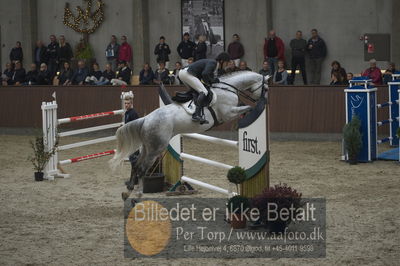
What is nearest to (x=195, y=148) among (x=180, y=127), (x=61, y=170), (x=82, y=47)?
(x=61, y=170)

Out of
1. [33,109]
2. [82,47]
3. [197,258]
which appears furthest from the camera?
[82,47]

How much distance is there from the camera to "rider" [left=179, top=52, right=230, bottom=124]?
10602 millimetres

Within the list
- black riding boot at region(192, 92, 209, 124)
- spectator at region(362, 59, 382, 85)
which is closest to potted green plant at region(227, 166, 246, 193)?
black riding boot at region(192, 92, 209, 124)

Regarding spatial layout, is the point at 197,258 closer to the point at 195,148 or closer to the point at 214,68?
the point at 214,68

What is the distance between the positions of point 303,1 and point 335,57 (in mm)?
2064

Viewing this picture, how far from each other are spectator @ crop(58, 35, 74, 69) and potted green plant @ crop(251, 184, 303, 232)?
58.7 ft

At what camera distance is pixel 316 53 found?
75.5 feet

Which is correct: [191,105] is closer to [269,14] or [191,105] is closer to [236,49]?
[236,49]

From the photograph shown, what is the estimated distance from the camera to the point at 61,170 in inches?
550

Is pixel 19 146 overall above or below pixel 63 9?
below

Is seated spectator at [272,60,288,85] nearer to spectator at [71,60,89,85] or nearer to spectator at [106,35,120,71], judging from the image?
spectator at [71,60,89,85]

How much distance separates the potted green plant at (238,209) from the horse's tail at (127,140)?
2.20 m

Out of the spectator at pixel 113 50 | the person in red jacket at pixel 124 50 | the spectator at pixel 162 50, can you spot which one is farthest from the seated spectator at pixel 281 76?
the spectator at pixel 113 50

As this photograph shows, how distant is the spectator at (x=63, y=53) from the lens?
84.5ft
